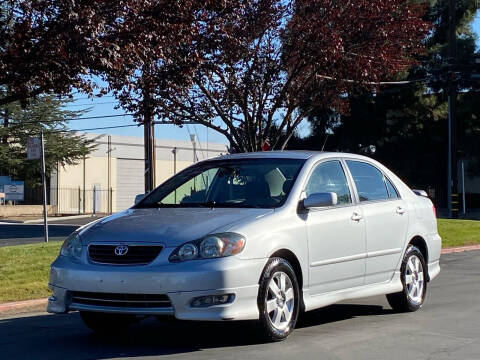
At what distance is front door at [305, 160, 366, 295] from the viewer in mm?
7250

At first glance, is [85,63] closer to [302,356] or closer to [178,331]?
[178,331]

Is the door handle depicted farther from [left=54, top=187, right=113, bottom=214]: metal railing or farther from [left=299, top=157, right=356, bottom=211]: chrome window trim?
[left=54, top=187, right=113, bottom=214]: metal railing

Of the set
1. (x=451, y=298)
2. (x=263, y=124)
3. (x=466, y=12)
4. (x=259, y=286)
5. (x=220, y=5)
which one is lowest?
(x=451, y=298)

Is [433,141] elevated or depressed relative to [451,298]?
elevated

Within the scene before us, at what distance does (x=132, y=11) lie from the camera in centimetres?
1000

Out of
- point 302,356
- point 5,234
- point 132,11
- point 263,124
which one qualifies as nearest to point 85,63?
point 132,11

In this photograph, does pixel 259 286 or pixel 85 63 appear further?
pixel 85 63

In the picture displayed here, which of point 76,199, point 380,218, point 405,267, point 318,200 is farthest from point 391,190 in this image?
point 76,199

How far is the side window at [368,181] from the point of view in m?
8.33

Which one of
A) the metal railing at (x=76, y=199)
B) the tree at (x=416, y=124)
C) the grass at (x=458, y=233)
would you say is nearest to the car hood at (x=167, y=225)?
the grass at (x=458, y=233)

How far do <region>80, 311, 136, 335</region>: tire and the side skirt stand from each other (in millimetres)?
1765

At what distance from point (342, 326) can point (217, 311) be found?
81.6 inches

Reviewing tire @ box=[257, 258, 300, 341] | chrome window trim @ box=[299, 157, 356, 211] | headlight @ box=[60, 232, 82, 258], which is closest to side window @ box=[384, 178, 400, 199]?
chrome window trim @ box=[299, 157, 356, 211]

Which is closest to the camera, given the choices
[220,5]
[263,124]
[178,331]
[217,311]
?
[217,311]
